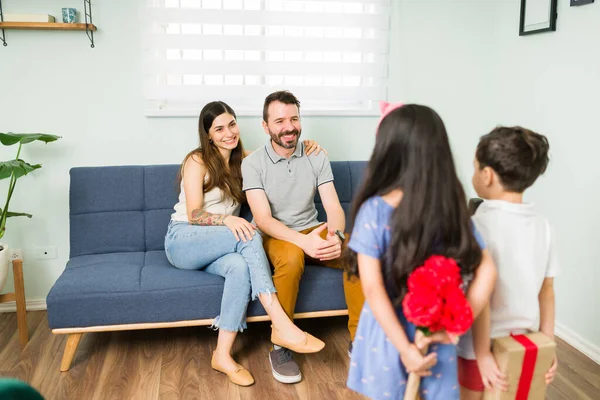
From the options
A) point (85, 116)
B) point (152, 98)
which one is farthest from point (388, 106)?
point (85, 116)

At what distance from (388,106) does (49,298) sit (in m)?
1.65

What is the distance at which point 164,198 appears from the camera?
2.86m

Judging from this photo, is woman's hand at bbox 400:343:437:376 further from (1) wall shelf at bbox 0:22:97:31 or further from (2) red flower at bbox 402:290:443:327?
(1) wall shelf at bbox 0:22:97:31

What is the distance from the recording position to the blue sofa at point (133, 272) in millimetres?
2314

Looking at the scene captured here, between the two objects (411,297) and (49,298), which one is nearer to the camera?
(411,297)

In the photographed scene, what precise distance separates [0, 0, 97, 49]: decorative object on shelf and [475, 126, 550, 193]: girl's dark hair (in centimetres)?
215

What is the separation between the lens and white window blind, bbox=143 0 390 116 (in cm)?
290

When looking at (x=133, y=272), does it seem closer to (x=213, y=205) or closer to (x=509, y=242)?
(x=213, y=205)

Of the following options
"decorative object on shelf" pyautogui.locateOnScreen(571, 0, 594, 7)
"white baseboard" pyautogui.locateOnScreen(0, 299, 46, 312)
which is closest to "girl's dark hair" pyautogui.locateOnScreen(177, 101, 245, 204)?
"white baseboard" pyautogui.locateOnScreen(0, 299, 46, 312)

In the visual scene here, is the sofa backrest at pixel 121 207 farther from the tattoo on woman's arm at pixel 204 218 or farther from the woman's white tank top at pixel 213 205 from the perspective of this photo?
the tattoo on woman's arm at pixel 204 218

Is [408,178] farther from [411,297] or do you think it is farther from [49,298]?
[49,298]

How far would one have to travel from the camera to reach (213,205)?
265cm

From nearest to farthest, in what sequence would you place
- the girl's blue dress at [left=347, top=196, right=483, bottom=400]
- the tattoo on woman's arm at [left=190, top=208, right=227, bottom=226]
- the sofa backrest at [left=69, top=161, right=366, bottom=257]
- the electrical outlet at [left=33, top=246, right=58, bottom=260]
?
the girl's blue dress at [left=347, top=196, right=483, bottom=400]
the tattoo on woman's arm at [left=190, top=208, right=227, bottom=226]
the sofa backrest at [left=69, top=161, right=366, bottom=257]
the electrical outlet at [left=33, top=246, right=58, bottom=260]

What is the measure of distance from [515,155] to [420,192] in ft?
1.02
